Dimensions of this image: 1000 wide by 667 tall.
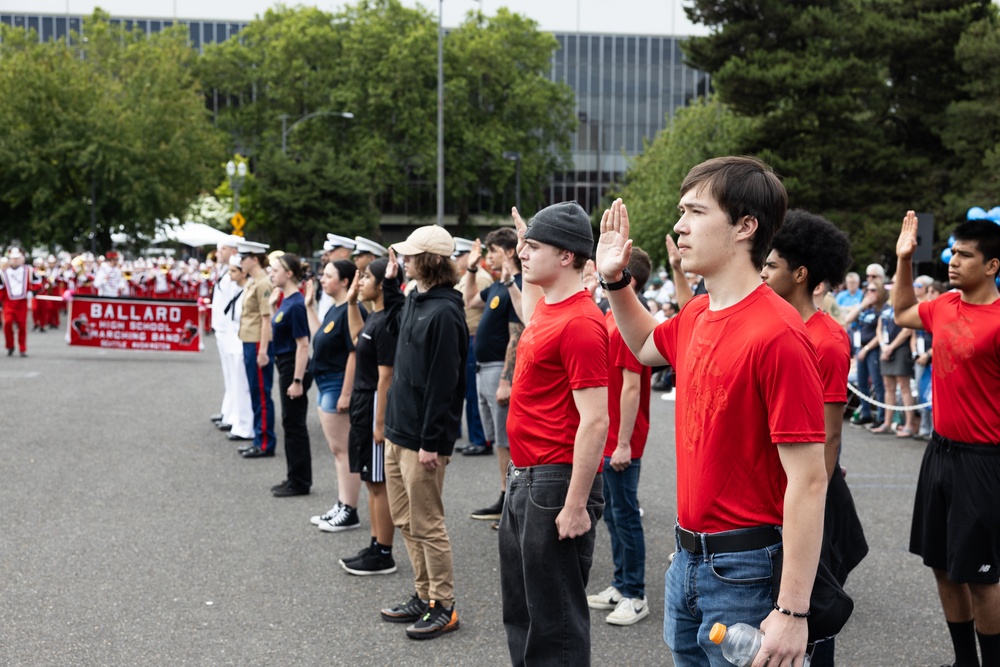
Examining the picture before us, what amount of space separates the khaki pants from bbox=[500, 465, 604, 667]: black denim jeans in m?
1.21

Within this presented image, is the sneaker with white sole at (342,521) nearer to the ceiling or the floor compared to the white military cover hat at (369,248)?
nearer to the floor

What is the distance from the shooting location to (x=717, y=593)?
2533 millimetres

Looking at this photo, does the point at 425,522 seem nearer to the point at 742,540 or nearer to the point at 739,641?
the point at 742,540

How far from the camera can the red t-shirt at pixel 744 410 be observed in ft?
7.82

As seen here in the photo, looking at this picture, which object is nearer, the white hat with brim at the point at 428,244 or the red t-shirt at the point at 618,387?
the white hat with brim at the point at 428,244

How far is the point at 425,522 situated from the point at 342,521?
2.20 metres

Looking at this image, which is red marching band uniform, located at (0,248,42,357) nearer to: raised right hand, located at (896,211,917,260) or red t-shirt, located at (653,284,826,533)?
raised right hand, located at (896,211,917,260)

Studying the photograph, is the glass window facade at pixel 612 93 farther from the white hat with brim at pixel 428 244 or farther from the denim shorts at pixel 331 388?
the white hat with brim at pixel 428 244

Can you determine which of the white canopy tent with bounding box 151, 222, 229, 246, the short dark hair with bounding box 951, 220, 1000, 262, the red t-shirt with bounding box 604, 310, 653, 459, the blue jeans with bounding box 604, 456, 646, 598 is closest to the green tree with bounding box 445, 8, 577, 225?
the white canopy tent with bounding box 151, 222, 229, 246

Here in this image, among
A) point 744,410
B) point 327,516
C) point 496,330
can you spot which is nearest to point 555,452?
point 744,410

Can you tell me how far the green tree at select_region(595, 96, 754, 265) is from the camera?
4078cm

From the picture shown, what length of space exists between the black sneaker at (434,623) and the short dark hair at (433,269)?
166cm

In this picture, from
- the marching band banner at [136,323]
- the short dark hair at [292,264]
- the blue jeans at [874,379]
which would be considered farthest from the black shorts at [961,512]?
the marching band banner at [136,323]

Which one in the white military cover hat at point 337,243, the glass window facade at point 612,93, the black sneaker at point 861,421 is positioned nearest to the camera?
the white military cover hat at point 337,243
